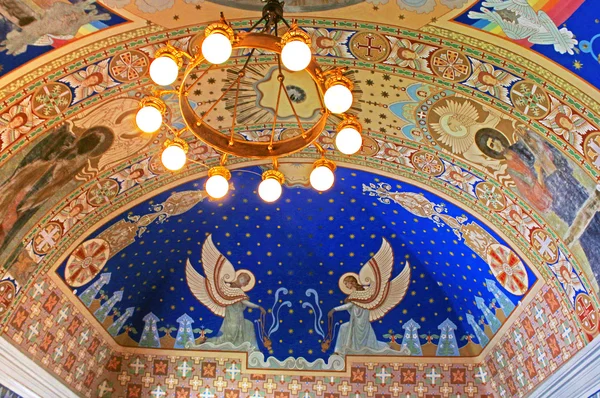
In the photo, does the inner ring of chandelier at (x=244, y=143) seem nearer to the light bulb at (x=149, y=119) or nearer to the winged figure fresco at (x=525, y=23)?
the light bulb at (x=149, y=119)

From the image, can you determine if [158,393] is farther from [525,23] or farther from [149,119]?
[525,23]

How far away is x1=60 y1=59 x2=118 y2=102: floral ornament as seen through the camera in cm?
634

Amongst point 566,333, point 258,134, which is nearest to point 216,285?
point 258,134

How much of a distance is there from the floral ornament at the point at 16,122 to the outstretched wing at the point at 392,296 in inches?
227

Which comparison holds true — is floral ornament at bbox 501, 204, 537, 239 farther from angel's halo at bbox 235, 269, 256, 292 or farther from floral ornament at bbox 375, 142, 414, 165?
angel's halo at bbox 235, 269, 256, 292

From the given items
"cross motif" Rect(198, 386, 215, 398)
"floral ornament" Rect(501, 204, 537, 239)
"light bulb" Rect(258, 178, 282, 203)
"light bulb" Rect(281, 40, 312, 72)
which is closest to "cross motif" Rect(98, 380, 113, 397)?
"cross motif" Rect(198, 386, 215, 398)

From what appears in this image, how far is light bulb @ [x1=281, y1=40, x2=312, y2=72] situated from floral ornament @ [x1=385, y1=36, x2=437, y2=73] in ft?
6.35

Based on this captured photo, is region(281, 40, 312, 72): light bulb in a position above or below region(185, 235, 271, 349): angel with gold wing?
below

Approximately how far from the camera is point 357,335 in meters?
10.2

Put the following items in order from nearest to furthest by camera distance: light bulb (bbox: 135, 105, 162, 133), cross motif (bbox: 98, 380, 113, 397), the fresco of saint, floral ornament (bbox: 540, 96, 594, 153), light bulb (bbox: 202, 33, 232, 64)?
light bulb (bbox: 202, 33, 232, 64) → light bulb (bbox: 135, 105, 162, 133) → floral ornament (bbox: 540, 96, 594, 153) → the fresco of saint → cross motif (bbox: 98, 380, 113, 397)

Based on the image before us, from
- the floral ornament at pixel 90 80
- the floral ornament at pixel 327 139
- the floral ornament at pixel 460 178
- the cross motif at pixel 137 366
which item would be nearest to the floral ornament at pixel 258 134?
the floral ornament at pixel 327 139

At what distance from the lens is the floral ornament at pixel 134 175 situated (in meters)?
8.08

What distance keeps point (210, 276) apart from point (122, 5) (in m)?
5.35

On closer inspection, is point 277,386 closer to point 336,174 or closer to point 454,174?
point 336,174
